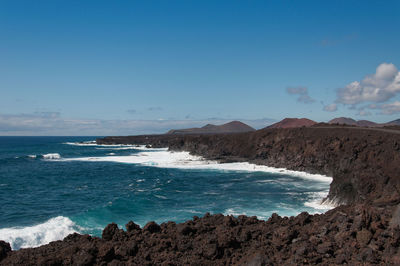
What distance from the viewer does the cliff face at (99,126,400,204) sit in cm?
2044

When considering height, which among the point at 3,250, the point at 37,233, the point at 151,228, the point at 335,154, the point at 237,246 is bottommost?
the point at 37,233

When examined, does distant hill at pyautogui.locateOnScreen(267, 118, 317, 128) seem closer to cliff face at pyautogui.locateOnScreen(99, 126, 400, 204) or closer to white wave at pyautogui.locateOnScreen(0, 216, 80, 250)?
cliff face at pyautogui.locateOnScreen(99, 126, 400, 204)

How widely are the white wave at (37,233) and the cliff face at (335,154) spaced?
15550 mm

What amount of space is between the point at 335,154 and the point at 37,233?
103ft

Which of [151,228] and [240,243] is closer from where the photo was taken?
[240,243]

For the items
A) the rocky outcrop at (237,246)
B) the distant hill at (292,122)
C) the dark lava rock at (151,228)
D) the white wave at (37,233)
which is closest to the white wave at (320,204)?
the rocky outcrop at (237,246)

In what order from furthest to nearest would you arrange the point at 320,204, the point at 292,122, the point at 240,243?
the point at 292,122 < the point at 320,204 < the point at 240,243

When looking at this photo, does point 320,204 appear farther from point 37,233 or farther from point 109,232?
point 37,233

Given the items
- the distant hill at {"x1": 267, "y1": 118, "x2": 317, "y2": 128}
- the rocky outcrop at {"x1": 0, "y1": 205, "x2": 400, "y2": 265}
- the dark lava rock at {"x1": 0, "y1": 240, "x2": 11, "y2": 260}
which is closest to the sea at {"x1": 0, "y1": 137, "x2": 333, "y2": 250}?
the dark lava rock at {"x1": 0, "y1": 240, "x2": 11, "y2": 260}

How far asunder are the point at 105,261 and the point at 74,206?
1587cm

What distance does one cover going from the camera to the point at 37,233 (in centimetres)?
1542

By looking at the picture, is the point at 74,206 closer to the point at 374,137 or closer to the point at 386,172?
the point at 386,172

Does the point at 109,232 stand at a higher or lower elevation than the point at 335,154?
lower

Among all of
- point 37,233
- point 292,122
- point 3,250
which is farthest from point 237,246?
point 292,122
